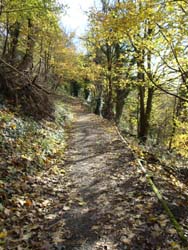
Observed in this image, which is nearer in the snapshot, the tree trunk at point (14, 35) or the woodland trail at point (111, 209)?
the woodland trail at point (111, 209)

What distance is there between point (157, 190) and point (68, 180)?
2159 mm

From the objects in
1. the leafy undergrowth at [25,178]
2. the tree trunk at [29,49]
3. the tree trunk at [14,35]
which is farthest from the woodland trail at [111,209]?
the tree trunk at [14,35]

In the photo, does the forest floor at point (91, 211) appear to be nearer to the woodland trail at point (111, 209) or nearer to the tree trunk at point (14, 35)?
the woodland trail at point (111, 209)

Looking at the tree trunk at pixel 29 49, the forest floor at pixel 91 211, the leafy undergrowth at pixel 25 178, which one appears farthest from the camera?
the tree trunk at pixel 29 49

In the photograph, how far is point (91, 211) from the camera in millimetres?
4598

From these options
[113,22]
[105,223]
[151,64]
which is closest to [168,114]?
[151,64]

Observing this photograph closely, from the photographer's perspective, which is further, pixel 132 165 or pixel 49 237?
pixel 132 165

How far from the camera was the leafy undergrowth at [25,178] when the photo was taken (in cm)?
395

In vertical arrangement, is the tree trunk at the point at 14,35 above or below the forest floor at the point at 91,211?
above

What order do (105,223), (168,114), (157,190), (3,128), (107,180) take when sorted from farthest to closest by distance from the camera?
1. (168,114)
2. (3,128)
3. (107,180)
4. (157,190)
5. (105,223)

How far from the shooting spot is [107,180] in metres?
6.09

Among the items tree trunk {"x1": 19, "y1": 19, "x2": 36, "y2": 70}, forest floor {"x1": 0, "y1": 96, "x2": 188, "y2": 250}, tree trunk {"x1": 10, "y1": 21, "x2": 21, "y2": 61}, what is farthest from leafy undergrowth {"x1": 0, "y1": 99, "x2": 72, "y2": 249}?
tree trunk {"x1": 10, "y1": 21, "x2": 21, "y2": 61}

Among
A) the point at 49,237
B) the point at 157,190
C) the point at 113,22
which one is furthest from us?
the point at 113,22

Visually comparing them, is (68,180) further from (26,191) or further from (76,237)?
(76,237)
